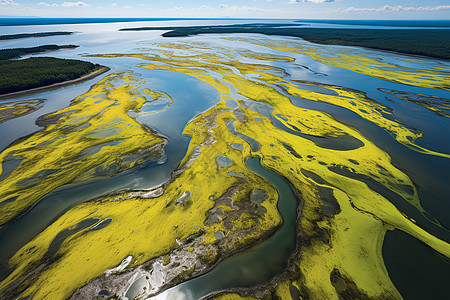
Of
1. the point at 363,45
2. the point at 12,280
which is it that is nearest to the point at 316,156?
the point at 12,280

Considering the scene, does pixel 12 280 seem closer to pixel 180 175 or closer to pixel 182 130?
pixel 180 175

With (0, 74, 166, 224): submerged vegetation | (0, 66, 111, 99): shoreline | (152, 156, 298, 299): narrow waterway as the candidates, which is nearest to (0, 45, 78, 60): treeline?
(0, 66, 111, 99): shoreline

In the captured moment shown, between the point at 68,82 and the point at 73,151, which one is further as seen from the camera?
the point at 68,82

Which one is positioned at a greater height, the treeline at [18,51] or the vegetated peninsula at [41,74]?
the vegetated peninsula at [41,74]

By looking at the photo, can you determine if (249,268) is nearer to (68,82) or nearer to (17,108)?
(17,108)

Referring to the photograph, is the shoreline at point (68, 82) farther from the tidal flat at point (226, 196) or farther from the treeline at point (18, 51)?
the treeline at point (18, 51)

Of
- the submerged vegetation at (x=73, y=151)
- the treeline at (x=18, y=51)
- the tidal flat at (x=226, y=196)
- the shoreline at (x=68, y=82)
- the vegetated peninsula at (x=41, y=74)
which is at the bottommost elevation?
the treeline at (x=18, y=51)

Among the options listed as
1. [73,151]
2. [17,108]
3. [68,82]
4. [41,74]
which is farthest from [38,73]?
[73,151]

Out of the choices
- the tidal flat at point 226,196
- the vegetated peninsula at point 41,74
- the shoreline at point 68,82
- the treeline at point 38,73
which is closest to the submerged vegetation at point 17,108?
the tidal flat at point 226,196
